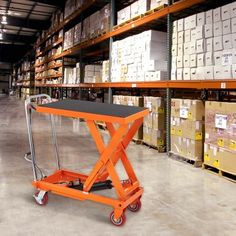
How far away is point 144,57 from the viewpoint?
676cm

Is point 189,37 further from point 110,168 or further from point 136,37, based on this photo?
point 110,168

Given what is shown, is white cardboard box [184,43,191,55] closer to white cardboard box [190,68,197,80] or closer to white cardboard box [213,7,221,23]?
white cardboard box [190,68,197,80]

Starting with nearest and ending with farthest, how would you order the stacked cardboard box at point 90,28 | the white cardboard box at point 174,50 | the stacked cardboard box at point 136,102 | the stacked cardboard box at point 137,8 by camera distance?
the white cardboard box at point 174,50 → the stacked cardboard box at point 137,8 → the stacked cardboard box at point 136,102 → the stacked cardboard box at point 90,28

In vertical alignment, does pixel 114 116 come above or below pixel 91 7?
below

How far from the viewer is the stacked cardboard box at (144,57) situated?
6.53m

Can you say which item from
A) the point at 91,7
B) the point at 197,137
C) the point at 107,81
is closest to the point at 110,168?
the point at 197,137

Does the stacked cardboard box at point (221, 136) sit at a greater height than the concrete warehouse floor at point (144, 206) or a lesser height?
greater

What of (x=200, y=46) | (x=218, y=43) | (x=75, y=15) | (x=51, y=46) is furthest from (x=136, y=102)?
(x=51, y=46)

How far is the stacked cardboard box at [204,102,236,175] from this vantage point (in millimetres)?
4357

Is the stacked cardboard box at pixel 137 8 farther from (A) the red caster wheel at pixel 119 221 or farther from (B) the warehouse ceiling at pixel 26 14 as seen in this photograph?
(B) the warehouse ceiling at pixel 26 14

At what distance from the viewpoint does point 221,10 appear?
15.4 ft

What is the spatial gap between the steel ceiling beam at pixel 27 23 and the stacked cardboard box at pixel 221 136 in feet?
53.2

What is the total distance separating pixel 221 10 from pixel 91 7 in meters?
6.72

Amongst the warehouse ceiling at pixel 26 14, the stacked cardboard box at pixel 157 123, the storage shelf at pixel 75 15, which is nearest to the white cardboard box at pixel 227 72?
the stacked cardboard box at pixel 157 123
